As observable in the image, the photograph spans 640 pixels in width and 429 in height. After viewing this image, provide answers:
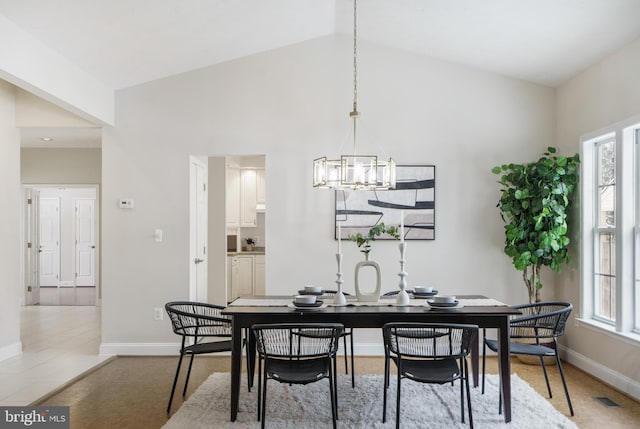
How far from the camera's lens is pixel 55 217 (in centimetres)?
988

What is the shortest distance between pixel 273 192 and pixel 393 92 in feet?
5.40

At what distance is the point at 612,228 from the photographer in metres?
4.16

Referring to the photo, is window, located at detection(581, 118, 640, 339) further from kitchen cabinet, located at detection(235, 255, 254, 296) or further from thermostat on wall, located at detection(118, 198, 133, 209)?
kitchen cabinet, located at detection(235, 255, 254, 296)

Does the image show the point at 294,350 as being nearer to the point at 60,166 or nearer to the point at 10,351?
the point at 10,351

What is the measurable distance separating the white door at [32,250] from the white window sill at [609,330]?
8463 mm

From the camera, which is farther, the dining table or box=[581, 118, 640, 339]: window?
box=[581, 118, 640, 339]: window

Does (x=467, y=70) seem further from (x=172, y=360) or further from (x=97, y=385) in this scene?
(x=97, y=385)

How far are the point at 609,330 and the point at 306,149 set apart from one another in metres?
3.22

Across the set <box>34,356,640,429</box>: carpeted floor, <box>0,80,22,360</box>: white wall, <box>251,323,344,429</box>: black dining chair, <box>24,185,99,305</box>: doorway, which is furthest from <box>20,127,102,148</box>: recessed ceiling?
<box>251,323,344,429</box>: black dining chair

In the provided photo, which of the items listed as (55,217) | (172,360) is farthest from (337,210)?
(55,217)

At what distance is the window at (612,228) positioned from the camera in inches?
152

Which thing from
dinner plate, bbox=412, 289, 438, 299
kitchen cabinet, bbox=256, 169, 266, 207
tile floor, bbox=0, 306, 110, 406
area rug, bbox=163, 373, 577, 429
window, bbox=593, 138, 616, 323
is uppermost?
kitchen cabinet, bbox=256, 169, 266, 207

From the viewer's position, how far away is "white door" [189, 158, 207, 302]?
17.4 feet

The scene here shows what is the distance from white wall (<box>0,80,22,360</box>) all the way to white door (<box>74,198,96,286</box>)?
16.0 feet
